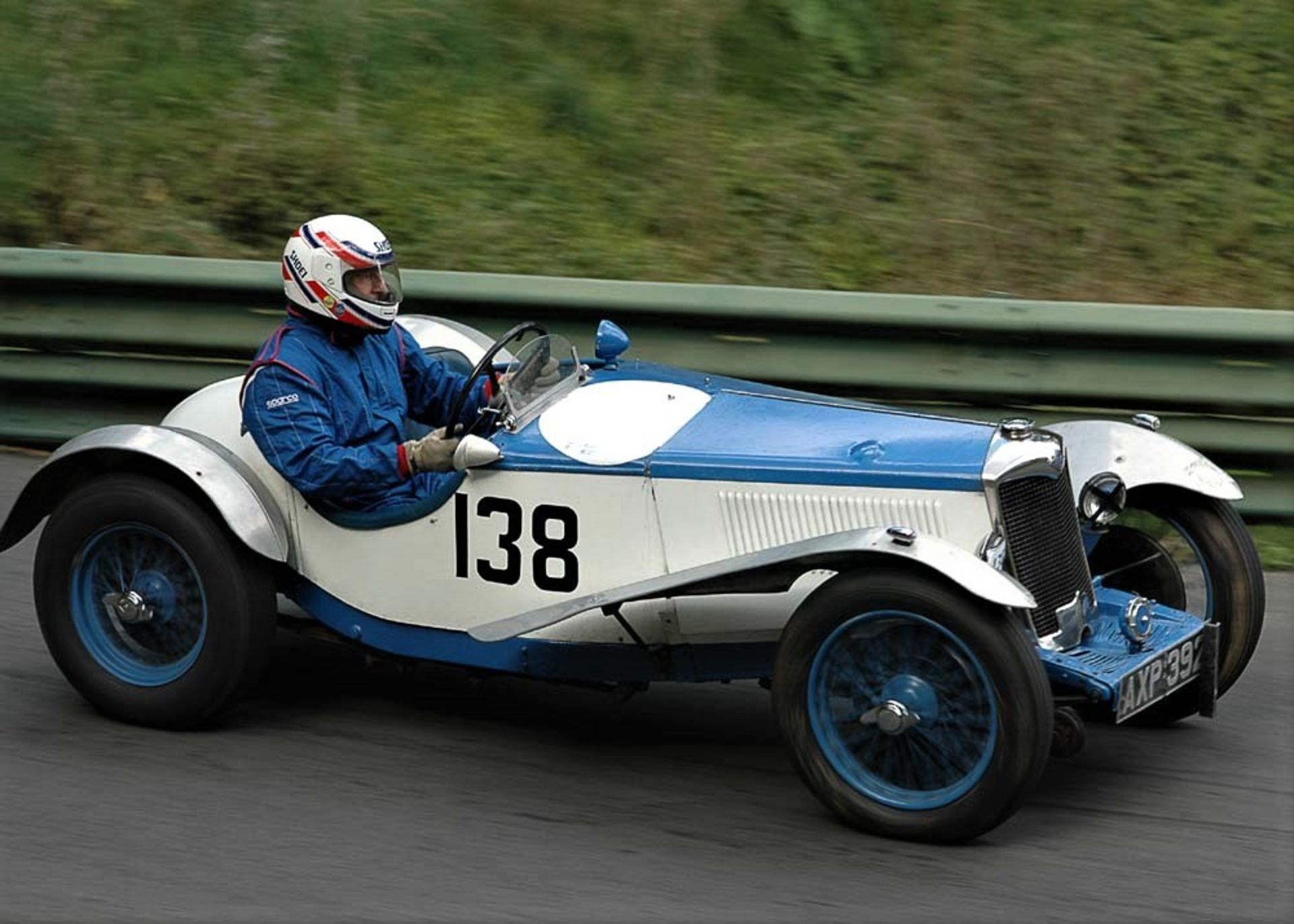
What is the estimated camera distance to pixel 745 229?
370 inches

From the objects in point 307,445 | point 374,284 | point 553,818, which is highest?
point 374,284

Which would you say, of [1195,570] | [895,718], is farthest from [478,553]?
[1195,570]

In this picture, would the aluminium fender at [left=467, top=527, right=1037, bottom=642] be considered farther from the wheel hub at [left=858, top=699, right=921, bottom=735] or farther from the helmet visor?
the helmet visor

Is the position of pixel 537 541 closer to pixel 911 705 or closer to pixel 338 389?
pixel 338 389

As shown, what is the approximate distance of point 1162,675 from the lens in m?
4.96

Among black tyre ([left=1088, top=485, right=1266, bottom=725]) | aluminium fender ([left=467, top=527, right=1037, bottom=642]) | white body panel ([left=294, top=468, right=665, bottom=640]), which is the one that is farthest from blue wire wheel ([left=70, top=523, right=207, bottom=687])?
black tyre ([left=1088, top=485, right=1266, bottom=725])

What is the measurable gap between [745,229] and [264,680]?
426 cm

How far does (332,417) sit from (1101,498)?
235cm

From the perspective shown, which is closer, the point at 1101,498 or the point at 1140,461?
the point at 1101,498

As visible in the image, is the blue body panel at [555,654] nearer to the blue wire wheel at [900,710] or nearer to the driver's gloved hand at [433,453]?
the blue wire wheel at [900,710]

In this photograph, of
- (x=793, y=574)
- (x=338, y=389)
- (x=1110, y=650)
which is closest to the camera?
(x=793, y=574)

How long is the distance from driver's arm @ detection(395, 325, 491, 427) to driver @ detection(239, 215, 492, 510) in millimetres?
233

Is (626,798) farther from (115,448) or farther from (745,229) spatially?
(745,229)

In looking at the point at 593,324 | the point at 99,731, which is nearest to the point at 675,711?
the point at 99,731
